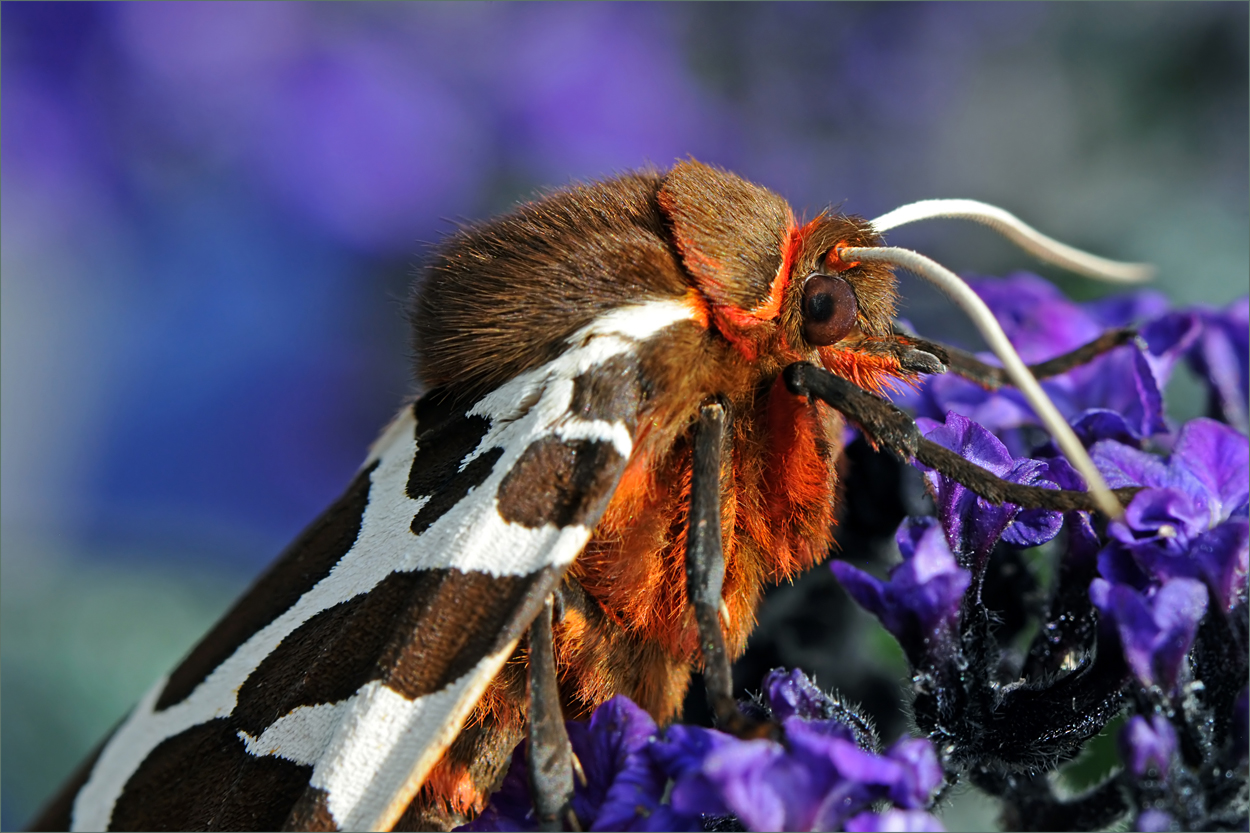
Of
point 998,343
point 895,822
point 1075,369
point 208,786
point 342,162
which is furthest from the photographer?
point 342,162

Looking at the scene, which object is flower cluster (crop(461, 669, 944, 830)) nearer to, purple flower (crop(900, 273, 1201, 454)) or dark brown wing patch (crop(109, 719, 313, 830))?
dark brown wing patch (crop(109, 719, 313, 830))

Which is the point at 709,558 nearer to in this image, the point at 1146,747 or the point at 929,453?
the point at 929,453

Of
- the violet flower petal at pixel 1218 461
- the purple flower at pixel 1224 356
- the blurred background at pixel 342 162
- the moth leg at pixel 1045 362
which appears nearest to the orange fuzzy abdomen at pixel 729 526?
the moth leg at pixel 1045 362

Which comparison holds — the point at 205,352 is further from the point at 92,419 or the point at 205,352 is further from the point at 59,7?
the point at 59,7

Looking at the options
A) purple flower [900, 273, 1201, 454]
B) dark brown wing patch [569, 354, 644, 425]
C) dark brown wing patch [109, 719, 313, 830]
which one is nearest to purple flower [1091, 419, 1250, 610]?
purple flower [900, 273, 1201, 454]

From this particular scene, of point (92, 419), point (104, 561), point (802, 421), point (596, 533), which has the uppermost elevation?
point (802, 421)

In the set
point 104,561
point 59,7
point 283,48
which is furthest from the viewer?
point 283,48

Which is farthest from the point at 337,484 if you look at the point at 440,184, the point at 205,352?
the point at 440,184

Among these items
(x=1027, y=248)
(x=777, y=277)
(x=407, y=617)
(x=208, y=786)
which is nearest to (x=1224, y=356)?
(x=1027, y=248)
